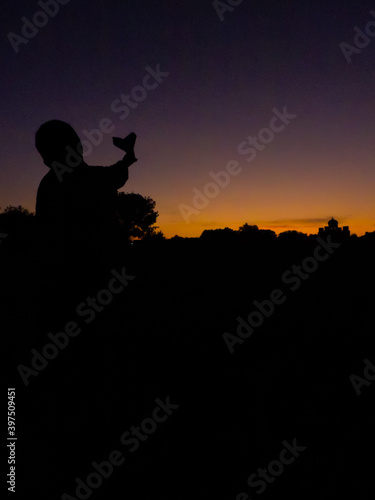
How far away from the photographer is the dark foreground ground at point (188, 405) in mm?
2490

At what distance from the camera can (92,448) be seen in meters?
3.08

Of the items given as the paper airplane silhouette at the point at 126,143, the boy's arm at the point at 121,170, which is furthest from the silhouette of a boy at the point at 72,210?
the paper airplane silhouette at the point at 126,143

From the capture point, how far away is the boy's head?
249 centimetres

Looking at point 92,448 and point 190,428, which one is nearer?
point 92,448

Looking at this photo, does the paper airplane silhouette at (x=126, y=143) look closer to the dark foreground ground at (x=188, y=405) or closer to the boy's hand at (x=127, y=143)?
the boy's hand at (x=127, y=143)

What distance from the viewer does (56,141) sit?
2.49 metres

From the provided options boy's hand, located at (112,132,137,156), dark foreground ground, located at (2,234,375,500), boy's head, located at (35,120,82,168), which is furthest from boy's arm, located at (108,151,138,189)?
dark foreground ground, located at (2,234,375,500)

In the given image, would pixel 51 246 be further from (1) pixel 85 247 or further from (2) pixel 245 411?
(2) pixel 245 411

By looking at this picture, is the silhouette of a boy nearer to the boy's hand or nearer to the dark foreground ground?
the dark foreground ground

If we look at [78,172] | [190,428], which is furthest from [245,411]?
[78,172]

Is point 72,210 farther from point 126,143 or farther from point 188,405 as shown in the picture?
point 188,405

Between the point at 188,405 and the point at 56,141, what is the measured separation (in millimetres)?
3105

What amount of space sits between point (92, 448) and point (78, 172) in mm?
2394

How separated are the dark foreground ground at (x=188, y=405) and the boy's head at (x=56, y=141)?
79cm
